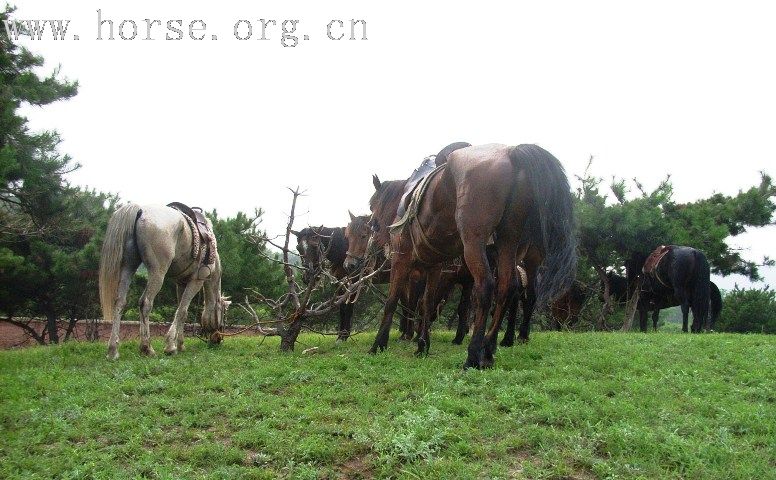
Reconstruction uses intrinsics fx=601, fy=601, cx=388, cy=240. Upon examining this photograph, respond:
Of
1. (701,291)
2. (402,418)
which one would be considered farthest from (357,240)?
(701,291)

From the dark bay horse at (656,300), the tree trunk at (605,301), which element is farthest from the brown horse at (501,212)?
the tree trunk at (605,301)

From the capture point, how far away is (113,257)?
25.4ft

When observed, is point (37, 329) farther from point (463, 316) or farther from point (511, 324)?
point (511, 324)

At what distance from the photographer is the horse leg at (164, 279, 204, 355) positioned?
8516 mm

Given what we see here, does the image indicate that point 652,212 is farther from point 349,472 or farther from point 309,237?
point 349,472

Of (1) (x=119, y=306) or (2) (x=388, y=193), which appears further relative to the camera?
(2) (x=388, y=193)

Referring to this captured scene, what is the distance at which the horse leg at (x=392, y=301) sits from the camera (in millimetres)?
7824

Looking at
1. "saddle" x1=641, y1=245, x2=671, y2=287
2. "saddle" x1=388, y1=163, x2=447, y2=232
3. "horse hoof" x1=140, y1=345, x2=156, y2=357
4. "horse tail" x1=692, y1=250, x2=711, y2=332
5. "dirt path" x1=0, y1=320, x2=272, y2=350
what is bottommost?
"dirt path" x1=0, y1=320, x2=272, y2=350

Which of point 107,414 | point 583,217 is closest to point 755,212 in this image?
point 583,217

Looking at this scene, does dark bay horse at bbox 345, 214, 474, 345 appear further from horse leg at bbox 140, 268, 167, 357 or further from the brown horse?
horse leg at bbox 140, 268, 167, 357

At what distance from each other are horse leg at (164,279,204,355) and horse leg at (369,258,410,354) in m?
2.95

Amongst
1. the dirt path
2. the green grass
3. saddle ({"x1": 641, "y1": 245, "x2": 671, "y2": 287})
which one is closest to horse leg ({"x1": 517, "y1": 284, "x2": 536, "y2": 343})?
the green grass

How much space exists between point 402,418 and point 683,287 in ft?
33.9

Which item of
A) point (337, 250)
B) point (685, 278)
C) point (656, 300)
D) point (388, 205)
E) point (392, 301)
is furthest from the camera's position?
point (656, 300)
